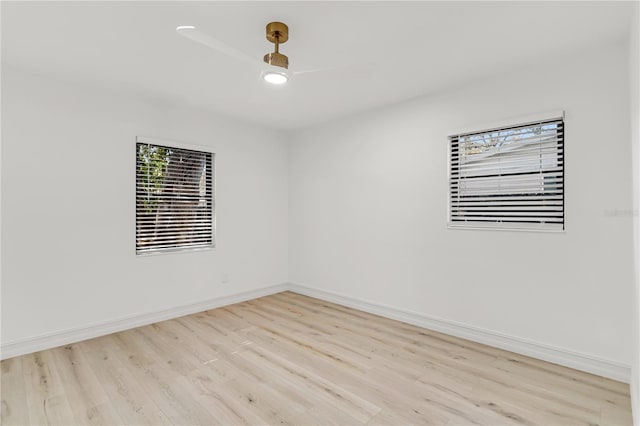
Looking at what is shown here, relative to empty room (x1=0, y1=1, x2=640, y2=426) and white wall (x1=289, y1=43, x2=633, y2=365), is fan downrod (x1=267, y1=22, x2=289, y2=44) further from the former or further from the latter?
white wall (x1=289, y1=43, x2=633, y2=365)

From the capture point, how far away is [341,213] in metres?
4.41

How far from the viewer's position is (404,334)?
3363mm

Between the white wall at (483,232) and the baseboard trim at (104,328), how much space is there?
1295mm

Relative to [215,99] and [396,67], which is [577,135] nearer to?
[396,67]

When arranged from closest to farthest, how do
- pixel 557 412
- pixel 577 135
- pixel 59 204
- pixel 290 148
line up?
1. pixel 557 412
2. pixel 577 135
3. pixel 59 204
4. pixel 290 148

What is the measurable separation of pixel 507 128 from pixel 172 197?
3647 mm

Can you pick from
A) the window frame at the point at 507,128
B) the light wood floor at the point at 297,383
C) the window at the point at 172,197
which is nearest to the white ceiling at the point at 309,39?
the window frame at the point at 507,128

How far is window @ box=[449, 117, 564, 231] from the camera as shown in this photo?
2.76m

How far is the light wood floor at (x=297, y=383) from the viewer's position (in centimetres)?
205

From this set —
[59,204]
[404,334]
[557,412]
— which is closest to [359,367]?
[404,334]

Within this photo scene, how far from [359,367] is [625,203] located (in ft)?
7.68

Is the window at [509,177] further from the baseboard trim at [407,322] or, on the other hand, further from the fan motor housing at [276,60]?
the fan motor housing at [276,60]

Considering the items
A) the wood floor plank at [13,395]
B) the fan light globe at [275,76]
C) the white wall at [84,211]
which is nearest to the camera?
the wood floor plank at [13,395]

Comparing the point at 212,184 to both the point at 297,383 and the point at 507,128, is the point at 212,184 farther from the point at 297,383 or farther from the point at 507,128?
the point at 507,128
